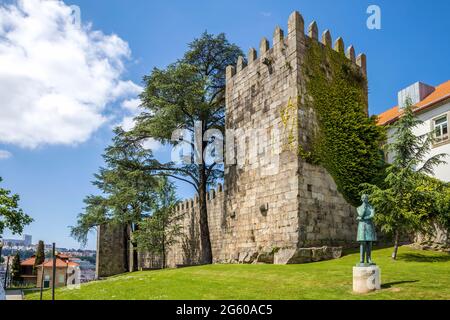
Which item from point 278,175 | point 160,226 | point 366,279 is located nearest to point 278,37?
point 278,175

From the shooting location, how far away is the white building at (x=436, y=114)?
2411 cm

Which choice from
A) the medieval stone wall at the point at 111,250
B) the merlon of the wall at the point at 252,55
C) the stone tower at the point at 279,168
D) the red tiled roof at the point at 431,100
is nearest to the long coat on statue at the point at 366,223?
the stone tower at the point at 279,168

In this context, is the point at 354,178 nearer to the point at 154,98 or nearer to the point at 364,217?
the point at 364,217

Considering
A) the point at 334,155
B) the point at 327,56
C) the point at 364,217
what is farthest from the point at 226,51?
the point at 364,217

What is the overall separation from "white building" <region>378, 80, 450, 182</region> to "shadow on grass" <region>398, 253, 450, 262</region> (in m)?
8.82

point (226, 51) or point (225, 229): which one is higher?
point (226, 51)

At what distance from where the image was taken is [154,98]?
25.1 metres

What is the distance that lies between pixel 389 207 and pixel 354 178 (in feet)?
12.4

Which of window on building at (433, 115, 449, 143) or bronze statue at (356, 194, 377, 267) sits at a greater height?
window on building at (433, 115, 449, 143)

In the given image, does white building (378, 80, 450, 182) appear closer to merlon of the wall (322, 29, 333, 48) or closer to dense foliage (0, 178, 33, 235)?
merlon of the wall (322, 29, 333, 48)

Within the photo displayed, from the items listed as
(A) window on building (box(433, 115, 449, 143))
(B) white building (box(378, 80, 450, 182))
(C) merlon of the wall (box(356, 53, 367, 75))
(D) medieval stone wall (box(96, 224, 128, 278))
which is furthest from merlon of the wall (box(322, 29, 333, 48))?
(D) medieval stone wall (box(96, 224, 128, 278))

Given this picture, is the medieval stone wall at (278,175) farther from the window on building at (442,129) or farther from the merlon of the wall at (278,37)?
the window on building at (442,129)

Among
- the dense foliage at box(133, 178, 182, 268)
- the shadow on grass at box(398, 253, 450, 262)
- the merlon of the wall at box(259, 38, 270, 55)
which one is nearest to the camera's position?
the shadow on grass at box(398, 253, 450, 262)

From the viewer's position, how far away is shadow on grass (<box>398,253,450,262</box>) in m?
15.0
